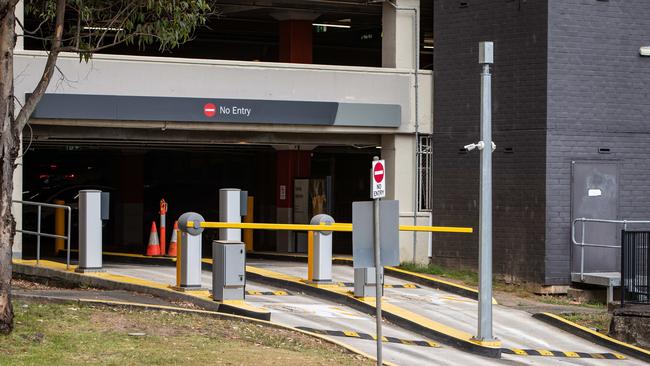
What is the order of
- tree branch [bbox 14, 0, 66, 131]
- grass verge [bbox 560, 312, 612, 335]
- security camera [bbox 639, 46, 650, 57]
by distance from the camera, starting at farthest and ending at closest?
security camera [bbox 639, 46, 650, 57] → grass verge [bbox 560, 312, 612, 335] → tree branch [bbox 14, 0, 66, 131]

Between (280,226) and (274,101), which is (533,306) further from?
(274,101)

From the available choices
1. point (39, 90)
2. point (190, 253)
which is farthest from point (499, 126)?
point (39, 90)

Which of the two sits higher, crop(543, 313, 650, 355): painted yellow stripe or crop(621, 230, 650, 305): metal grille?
crop(621, 230, 650, 305): metal grille

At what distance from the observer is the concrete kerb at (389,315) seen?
53.7 ft

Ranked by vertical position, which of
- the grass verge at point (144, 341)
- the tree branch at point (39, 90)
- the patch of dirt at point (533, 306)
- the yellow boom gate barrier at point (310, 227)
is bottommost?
the patch of dirt at point (533, 306)

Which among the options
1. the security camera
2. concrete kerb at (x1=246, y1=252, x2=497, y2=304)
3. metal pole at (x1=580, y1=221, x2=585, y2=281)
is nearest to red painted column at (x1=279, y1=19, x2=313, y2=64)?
concrete kerb at (x1=246, y1=252, x2=497, y2=304)

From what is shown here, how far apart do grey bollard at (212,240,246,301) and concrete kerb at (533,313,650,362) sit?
5.37m

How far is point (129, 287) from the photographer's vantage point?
1855cm

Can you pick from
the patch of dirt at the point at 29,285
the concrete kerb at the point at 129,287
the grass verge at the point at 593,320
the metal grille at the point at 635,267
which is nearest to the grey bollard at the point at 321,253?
the concrete kerb at the point at 129,287

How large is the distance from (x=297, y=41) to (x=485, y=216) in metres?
12.9

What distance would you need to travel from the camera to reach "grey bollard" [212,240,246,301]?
1711 cm

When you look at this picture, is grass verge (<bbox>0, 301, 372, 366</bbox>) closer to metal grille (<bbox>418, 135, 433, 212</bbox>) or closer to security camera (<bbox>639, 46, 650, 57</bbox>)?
metal grille (<bbox>418, 135, 433, 212</bbox>)

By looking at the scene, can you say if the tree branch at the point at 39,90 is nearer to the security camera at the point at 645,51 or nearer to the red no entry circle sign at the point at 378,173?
the red no entry circle sign at the point at 378,173

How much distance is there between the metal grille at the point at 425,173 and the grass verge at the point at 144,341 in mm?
9707
